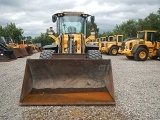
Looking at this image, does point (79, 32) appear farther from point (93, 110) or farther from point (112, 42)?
point (112, 42)

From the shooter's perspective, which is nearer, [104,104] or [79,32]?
[104,104]

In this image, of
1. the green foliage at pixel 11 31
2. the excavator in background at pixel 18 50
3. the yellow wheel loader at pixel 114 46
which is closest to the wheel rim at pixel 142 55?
the yellow wheel loader at pixel 114 46

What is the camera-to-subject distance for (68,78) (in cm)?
680

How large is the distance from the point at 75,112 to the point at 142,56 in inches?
558

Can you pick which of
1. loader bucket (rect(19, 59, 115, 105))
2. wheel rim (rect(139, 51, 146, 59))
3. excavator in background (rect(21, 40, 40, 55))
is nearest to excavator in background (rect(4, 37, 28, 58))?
excavator in background (rect(21, 40, 40, 55))

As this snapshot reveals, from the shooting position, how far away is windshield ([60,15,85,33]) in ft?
34.5

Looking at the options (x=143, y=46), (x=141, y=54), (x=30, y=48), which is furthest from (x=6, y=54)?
(x=30, y=48)

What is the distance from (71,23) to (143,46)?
9.75m

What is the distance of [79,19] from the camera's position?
10547 mm

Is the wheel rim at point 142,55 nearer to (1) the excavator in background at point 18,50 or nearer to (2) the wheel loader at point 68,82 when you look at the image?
(1) the excavator in background at point 18,50

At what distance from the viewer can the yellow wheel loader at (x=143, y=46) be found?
18953mm

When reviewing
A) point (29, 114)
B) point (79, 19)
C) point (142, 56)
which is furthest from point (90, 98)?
point (142, 56)

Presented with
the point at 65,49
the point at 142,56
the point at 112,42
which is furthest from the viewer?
the point at 112,42

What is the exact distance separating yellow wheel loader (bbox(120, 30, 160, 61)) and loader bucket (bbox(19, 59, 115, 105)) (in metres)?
12.5
